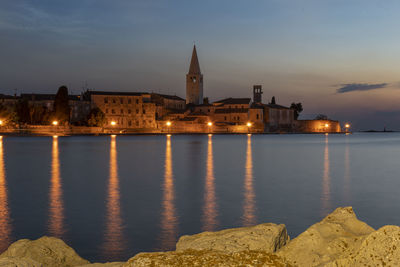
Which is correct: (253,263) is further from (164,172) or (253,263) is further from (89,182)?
(164,172)

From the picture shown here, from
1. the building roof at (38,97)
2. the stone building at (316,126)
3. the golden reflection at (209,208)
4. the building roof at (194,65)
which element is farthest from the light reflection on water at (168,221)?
the stone building at (316,126)

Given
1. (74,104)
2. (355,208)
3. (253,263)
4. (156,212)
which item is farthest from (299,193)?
(74,104)

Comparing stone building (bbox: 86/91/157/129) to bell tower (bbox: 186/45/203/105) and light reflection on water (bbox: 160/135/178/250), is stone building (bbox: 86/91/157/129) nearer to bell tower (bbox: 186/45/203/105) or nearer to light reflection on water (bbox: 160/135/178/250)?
bell tower (bbox: 186/45/203/105)

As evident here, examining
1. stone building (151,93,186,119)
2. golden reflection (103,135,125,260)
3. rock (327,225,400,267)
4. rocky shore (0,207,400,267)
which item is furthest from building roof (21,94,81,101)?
rock (327,225,400,267)

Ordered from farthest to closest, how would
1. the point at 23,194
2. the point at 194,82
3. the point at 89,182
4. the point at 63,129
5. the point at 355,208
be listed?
the point at 194,82, the point at 63,129, the point at 89,182, the point at 23,194, the point at 355,208

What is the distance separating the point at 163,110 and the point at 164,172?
56.9 m

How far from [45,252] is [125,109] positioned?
64.1 metres

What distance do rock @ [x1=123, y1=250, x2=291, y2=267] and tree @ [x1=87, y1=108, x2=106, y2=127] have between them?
196ft

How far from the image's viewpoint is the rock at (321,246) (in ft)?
8.80

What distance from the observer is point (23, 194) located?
8.84 meters

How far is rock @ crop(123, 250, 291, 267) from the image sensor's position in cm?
250

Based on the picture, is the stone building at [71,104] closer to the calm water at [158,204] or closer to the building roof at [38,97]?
the building roof at [38,97]

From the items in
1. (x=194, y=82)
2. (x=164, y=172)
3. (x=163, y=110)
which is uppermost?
(x=194, y=82)

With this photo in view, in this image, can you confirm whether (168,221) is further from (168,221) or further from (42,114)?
(42,114)
